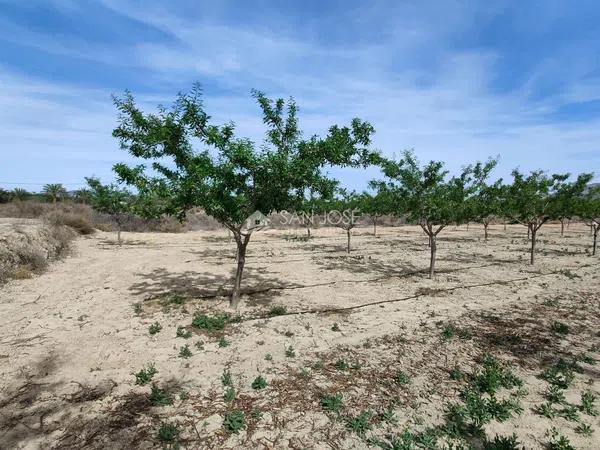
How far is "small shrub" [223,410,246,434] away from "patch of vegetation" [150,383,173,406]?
936 mm

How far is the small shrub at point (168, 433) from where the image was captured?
4312mm

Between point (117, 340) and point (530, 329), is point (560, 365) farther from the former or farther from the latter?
point (117, 340)

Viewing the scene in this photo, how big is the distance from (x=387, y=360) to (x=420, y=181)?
8316 millimetres

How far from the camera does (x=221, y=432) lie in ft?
14.8

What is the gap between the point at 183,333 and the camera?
7.62 m

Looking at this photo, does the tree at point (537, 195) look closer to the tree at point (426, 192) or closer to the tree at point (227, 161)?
the tree at point (426, 192)

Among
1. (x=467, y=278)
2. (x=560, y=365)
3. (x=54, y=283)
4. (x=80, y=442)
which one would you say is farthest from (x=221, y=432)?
(x=467, y=278)

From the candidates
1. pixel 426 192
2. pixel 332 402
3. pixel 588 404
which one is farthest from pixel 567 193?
pixel 332 402

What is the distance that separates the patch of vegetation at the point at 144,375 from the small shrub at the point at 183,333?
1400mm

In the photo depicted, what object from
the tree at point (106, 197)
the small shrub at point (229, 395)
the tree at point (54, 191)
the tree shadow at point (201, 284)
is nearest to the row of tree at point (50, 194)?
the tree at point (54, 191)

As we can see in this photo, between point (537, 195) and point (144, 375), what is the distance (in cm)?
1843

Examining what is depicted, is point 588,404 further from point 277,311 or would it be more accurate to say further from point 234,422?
point 277,311

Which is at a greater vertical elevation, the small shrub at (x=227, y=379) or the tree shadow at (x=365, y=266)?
the tree shadow at (x=365, y=266)

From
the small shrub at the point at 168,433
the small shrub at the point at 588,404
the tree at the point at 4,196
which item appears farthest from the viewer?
the tree at the point at 4,196
